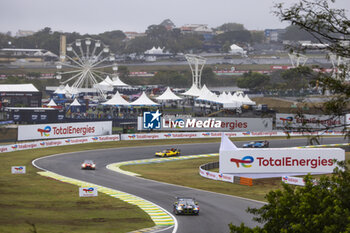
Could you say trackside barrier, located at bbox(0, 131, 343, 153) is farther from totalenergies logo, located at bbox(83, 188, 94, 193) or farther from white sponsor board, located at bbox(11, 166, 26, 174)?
totalenergies logo, located at bbox(83, 188, 94, 193)

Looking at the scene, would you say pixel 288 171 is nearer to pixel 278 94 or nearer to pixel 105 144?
pixel 105 144

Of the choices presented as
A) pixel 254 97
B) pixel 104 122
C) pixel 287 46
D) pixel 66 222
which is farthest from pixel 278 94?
pixel 287 46

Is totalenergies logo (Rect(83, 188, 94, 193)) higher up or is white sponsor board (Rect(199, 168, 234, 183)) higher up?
totalenergies logo (Rect(83, 188, 94, 193))

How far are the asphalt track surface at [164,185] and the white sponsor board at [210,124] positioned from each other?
19.4 ft

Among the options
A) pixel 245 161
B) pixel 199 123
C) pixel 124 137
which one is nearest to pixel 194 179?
pixel 245 161

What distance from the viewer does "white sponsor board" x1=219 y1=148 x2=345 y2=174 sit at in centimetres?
4306

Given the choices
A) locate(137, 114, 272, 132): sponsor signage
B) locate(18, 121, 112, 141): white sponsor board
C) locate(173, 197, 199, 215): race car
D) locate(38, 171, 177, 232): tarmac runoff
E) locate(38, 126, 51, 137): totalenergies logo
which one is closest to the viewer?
locate(38, 171, 177, 232): tarmac runoff

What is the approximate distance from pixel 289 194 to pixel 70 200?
18042 millimetres

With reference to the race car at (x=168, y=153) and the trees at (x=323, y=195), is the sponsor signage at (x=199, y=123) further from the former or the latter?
the trees at (x=323, y=195)

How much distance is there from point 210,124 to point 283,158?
32017 mm

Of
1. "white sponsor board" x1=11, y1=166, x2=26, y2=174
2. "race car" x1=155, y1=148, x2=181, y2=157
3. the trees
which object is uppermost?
the trees

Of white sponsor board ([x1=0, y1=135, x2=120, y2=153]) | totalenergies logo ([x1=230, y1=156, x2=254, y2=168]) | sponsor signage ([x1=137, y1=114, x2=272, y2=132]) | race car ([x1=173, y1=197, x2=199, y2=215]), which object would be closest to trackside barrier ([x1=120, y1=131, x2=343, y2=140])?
sponsor signage ([x1=137, y1=114, x2=272, y2=132])

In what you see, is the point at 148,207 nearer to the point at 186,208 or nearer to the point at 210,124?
the point at 186,208

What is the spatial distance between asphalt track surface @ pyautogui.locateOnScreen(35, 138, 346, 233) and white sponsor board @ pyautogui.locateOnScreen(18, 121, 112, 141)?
23.1ft
